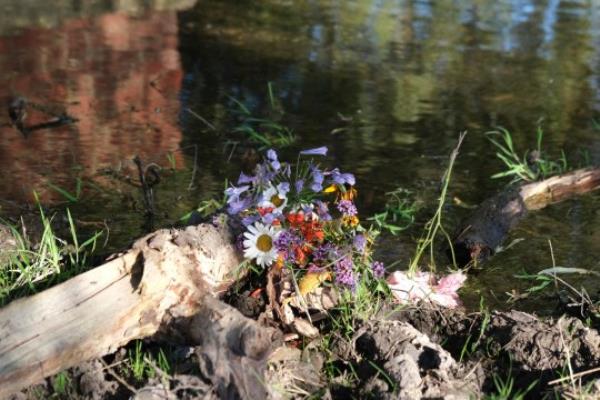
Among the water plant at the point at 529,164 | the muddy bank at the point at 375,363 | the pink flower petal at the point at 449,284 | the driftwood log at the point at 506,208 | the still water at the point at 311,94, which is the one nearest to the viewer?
the muddy bank at the point at 375,363

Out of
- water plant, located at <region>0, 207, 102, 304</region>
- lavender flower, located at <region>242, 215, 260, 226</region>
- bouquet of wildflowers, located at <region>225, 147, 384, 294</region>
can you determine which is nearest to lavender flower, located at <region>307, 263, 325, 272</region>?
bouquet of wildflowers, located at <region>225, 147, 384, 294</region>

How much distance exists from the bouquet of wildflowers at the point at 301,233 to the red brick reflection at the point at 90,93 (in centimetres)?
165

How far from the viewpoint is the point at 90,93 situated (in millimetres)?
6477

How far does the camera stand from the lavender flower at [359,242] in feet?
10.9

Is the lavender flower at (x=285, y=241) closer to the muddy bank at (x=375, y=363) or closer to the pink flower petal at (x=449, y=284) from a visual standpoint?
the muddy bank at (x=375, y=363)

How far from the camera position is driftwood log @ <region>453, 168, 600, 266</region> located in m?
4.19

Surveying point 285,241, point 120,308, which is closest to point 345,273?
point 285,241

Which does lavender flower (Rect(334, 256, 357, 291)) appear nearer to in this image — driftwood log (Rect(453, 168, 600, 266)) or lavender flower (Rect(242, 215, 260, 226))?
lavender flower (Rect(242, 215, 260, 226))

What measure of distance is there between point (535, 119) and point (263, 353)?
3.98m

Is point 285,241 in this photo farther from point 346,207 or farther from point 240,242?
point 346,207

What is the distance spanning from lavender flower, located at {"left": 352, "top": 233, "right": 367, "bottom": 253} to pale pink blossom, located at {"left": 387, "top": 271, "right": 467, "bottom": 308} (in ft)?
0.65

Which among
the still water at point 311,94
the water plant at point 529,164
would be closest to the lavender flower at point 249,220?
the still water at point 311,94

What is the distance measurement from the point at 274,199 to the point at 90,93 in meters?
3.47

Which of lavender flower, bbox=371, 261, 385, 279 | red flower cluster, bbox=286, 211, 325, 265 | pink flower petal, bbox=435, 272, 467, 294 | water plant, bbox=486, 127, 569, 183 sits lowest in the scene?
water plant, bbox=486, 127, 569, 183
